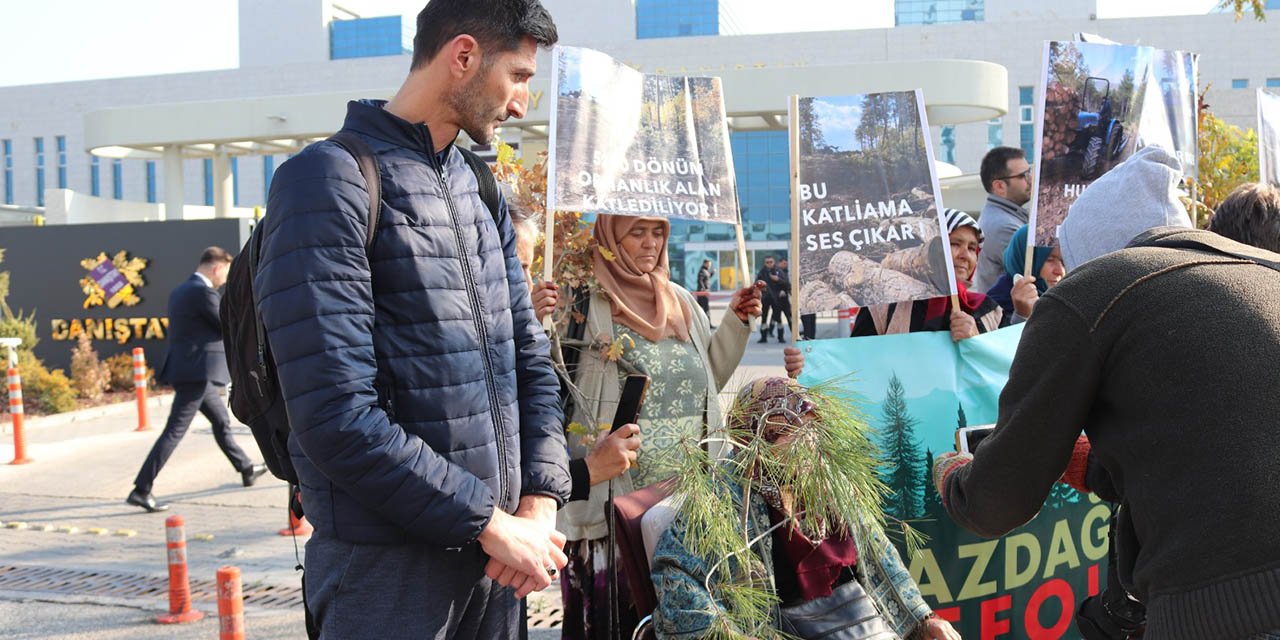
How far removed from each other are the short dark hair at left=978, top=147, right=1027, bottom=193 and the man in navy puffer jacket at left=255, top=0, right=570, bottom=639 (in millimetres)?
4478

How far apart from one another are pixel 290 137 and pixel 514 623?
961 inches

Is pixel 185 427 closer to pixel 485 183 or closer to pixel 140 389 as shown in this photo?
pixel 140 389

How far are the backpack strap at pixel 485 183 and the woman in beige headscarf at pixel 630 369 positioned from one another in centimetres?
109

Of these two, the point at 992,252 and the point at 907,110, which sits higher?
the point at 907,110

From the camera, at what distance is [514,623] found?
251 centimetres

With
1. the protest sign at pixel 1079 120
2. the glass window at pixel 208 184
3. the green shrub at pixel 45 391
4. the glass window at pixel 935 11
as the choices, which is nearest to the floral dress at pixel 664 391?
the protest sign at pixel 1079 120

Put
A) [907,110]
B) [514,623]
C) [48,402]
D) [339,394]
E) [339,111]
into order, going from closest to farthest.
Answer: [339,394], [514,623], [907,110], [48,402], [339,111]

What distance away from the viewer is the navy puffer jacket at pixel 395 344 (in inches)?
80.2

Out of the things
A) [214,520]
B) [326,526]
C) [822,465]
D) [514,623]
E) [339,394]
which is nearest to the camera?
[339,394]

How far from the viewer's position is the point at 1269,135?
616cm

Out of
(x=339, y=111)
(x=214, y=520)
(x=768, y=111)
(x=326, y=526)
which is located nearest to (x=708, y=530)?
(x=326, y=526)

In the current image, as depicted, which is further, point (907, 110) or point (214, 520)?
point (214, 520)

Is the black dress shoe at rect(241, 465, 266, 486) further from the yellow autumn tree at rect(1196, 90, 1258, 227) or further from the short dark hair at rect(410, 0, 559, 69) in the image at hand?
the yellow autumn tree at rect(1196, 90, 1258, 227)

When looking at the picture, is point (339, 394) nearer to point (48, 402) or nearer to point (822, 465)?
point (822, 465)
